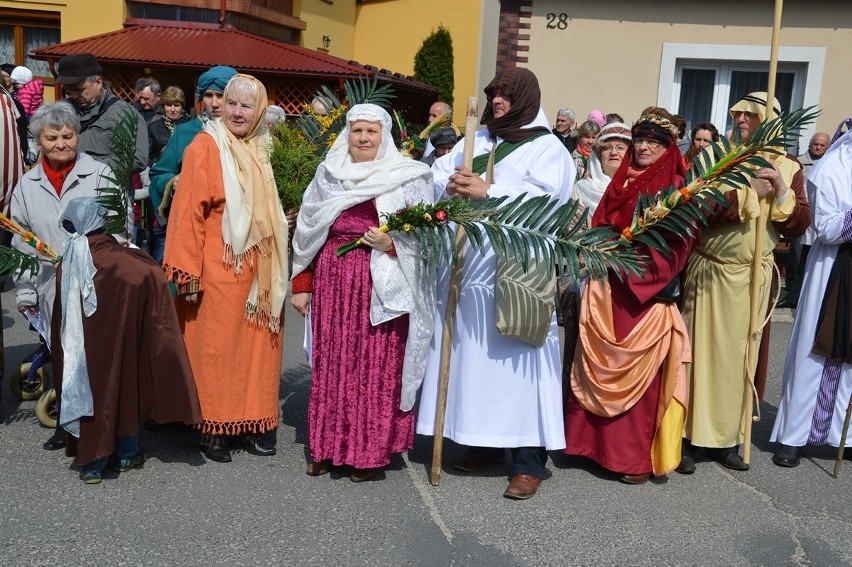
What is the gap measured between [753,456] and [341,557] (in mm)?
2775

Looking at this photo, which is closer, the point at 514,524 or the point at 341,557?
the point at 341,557

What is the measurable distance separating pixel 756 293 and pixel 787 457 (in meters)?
1.05

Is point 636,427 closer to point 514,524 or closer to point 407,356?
point 514,524

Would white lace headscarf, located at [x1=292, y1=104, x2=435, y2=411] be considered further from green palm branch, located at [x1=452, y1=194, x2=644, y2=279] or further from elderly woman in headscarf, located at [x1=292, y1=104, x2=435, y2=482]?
green palm branch, located at [x1=452, y1=194, x2=644, y2=279]

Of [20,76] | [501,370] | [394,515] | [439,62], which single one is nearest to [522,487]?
[501,370]

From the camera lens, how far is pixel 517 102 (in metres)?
4.49

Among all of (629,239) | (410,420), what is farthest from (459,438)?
(629,239)

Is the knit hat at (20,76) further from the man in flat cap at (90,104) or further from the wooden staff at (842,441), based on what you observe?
the wooden staff at (842,441)

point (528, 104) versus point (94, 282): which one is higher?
point (528, 104)

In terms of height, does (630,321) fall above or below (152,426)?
above

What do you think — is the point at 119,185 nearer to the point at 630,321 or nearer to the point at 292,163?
the point at 292,163

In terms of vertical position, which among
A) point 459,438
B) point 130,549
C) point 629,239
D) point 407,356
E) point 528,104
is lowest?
point 130,549

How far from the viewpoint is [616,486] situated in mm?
4719

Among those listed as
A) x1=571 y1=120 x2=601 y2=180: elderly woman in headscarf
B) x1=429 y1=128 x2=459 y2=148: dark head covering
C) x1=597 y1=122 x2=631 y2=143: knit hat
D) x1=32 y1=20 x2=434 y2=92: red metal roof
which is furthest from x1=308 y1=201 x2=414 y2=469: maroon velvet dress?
x1=32 y1=20 x2=434 y2=92: red metal roof
